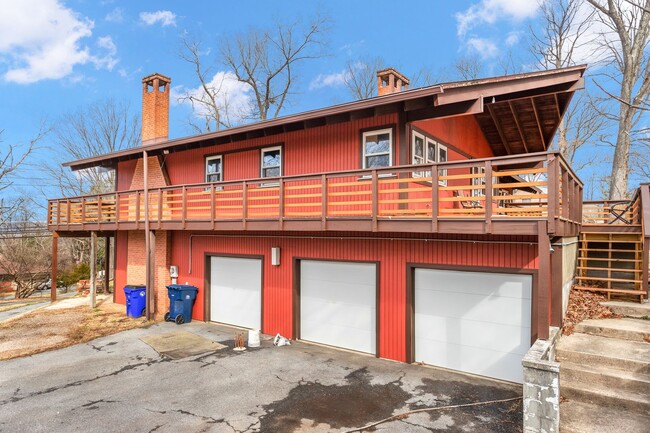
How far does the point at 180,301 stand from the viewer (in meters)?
12.8

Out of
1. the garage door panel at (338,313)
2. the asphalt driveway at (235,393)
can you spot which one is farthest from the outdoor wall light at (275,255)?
the asphalt driveway at (235,393)

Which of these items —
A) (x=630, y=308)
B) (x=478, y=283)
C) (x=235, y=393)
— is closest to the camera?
(x=235, y=393)

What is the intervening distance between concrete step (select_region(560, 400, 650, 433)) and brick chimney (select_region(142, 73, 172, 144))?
1612 cm

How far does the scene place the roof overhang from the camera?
830 cm

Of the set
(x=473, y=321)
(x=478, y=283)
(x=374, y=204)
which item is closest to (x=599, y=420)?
(x=473, y=321)

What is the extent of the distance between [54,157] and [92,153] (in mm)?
2823

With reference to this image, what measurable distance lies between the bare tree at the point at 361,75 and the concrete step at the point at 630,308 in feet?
84.3

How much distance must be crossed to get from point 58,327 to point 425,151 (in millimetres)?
12556

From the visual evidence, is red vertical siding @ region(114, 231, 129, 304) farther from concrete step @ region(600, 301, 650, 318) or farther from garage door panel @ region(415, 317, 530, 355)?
concrete step @ region(600, 301, 650, 318)

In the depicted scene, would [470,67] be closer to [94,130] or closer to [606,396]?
[606,396]

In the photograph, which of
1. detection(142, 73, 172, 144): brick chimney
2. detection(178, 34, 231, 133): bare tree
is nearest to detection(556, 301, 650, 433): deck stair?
detection(142, 73, 172, 144): brick chimney

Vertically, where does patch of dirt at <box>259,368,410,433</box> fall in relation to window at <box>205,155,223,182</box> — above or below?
below

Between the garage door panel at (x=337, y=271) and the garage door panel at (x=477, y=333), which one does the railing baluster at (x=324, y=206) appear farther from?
the garage door panel at (x=477, y=333)

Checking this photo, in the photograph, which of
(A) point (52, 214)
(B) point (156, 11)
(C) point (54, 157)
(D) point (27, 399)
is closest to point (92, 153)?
(C) point (54, 157)
